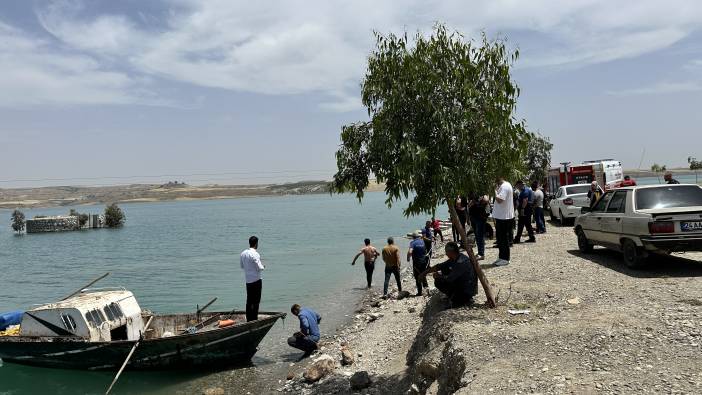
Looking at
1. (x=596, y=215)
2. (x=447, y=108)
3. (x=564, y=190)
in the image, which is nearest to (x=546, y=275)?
(x=596, y=215)

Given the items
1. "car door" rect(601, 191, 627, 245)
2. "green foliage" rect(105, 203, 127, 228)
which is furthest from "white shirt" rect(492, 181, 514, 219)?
"green foliage" rect(105, 203, 127, 228)

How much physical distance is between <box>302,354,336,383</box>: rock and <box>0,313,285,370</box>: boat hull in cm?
246

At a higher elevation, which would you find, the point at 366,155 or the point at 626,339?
the point at 366,155

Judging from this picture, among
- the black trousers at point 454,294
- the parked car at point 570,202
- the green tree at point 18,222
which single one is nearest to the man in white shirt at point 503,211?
the black trousers at point 454,294

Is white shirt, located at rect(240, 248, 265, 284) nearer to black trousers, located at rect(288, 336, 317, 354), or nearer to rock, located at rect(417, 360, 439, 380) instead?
black trousers, located at rect(288, 336, 317, 354)

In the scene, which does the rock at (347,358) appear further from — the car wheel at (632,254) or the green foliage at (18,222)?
the green foliage at (18,222)

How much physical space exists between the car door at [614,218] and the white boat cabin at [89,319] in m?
12.8

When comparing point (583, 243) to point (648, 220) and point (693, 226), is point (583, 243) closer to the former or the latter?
point (648, 220)

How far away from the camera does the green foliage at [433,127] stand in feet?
25.8

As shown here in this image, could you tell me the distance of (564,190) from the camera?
2478cm

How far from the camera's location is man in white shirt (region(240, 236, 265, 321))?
13281mm

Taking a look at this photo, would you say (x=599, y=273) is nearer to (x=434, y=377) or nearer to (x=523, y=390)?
(x=434, y=377)

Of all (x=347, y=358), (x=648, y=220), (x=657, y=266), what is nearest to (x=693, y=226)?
(x=648, y=220)

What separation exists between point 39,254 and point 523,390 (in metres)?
60.5
